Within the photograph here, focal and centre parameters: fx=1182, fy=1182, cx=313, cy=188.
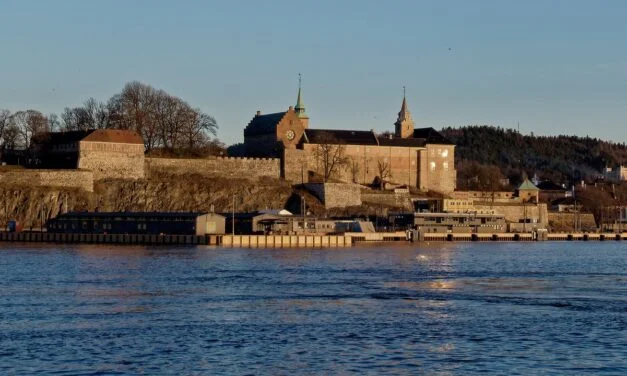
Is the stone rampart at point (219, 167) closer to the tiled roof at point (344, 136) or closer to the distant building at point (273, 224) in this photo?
the tiled roof at point (344, 136)

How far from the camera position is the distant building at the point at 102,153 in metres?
106

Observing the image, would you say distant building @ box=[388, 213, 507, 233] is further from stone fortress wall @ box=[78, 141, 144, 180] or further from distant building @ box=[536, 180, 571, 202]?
distant building @ box=[536, 180, 571, 202]

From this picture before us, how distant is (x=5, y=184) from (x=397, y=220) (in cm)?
3791

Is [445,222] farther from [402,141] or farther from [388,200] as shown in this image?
[402,141]

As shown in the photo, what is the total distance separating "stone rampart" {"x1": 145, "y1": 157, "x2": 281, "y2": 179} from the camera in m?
111

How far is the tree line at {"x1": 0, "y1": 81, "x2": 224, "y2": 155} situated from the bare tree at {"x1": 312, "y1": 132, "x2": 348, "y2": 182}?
1035 centimetres

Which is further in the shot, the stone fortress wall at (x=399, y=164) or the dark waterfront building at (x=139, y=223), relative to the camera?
the stone fortress wall at (x=399, y=164)

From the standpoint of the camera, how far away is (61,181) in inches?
4102

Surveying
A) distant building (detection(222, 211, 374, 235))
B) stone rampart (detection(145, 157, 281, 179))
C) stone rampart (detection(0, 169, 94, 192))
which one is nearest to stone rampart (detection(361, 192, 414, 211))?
stone rampart (detection(145, 157, 281, 179))

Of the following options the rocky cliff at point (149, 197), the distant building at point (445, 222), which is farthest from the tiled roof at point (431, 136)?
the rocky cliff at point (149, 197)

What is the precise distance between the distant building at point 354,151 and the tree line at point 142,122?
21.2 ft

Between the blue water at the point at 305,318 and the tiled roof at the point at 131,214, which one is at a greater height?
the tiled roof at the point at 131,214

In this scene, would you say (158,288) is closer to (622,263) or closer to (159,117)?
(622,263)

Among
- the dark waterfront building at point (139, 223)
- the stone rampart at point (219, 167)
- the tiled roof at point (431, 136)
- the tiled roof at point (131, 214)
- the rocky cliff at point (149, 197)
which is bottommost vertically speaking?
the dark waterfront building at point (139, 223)
